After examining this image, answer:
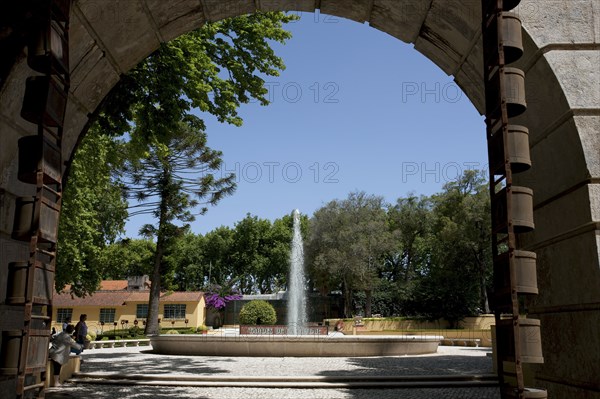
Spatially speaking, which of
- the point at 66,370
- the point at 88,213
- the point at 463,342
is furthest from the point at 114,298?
the point at 66,370

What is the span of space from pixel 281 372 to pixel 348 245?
132 ft

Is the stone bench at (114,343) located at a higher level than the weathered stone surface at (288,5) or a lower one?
lower

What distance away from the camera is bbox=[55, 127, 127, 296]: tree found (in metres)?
19.4

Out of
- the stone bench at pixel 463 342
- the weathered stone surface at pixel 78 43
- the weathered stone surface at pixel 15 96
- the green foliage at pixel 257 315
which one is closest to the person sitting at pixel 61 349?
the weathered stone surface at pixel 15 96

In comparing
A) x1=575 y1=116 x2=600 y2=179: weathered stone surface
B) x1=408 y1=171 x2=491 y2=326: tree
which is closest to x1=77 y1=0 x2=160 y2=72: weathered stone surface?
x1=575 y1=116 x2=600 y2=179: weathered stone surface

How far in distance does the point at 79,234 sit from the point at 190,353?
12456 millimetres

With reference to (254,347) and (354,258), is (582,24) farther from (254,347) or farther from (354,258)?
(354,258)

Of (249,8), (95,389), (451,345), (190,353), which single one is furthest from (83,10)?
(451,345)

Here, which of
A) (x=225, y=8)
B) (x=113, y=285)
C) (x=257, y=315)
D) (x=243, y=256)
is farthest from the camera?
(x=243, y=256)

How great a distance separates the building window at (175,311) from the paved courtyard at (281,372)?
3832 cm

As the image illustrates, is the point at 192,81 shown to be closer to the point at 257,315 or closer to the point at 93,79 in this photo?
the point at 93,79

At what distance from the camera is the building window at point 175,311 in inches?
2272

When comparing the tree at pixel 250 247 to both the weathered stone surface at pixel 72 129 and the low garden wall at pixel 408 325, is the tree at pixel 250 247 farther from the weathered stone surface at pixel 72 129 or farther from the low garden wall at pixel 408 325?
the weathered stone surface at pixel 72 129

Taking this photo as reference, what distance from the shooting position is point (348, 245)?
2153 inches
